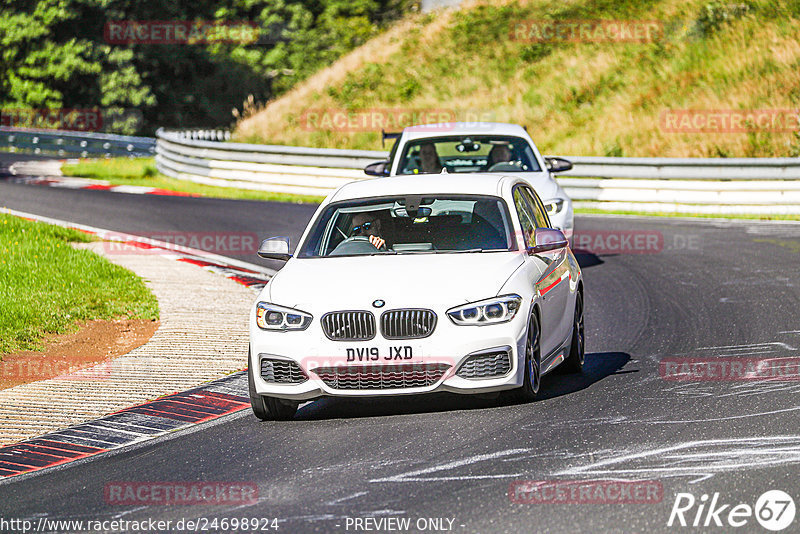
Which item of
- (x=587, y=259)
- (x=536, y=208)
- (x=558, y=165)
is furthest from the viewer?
(x=587, y=259)

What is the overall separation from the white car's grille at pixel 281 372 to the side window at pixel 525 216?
2113mm

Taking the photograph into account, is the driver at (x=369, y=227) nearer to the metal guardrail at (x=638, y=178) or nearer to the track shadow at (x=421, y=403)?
the track shadow at (x=421, y=403)

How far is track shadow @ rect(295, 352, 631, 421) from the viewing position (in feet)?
28.4

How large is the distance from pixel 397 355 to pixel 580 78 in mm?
28296

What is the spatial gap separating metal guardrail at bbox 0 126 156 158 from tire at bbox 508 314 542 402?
112 ft

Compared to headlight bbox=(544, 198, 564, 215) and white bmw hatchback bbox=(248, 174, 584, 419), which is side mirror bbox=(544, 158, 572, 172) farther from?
white bmw hatchback bbox=(248, 174, 584, 419)

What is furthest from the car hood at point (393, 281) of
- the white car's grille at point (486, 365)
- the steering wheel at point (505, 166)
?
the steering wheel at point (505, 166)

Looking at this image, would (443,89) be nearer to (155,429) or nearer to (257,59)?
(257,59)

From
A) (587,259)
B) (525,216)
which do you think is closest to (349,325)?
(525,216)

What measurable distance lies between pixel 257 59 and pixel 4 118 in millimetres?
15754

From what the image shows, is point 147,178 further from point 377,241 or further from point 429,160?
point 377,241

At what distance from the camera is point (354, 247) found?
9.29 m

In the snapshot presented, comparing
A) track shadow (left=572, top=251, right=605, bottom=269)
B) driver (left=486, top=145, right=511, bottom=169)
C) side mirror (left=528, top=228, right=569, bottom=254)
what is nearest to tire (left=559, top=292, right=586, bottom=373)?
side mirror (left=528, top=228, right=569, bottom=254)

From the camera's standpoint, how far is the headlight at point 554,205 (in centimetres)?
1529
